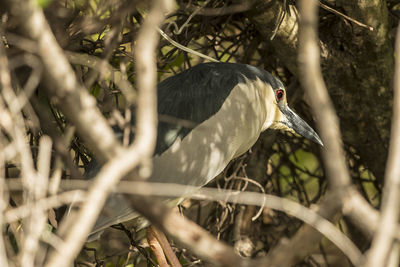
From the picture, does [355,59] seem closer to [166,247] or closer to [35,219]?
[166,247]

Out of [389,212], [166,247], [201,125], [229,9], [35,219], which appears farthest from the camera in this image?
[166,247]

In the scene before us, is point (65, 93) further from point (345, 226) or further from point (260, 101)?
point (345, 226)

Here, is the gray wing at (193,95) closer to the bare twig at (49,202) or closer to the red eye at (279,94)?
the red eye at (279,94)

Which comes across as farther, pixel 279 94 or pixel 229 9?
pixel 279 94

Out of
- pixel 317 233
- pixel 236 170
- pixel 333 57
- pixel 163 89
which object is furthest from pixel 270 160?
pixel 317 233

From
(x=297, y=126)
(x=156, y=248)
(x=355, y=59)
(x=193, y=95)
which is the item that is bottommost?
(x=156, y=248)

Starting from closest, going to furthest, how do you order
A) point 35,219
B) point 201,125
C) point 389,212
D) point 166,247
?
1. point 389,212
2. point 35,219
3. point 201,125
4. point 166,247

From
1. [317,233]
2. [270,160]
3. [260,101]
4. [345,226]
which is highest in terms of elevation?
[317,233]

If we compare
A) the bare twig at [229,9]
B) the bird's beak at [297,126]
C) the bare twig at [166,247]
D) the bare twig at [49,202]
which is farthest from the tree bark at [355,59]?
the bare twig at [49,202]

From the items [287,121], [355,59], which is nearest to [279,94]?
[287,121]

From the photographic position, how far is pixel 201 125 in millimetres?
1768

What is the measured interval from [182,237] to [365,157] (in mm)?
1597

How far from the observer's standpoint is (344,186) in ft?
2.63

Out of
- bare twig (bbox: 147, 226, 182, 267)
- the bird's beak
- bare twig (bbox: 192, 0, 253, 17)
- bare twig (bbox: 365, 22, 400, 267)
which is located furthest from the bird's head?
bare twig (bbox: 365, 22, 400, 267)
